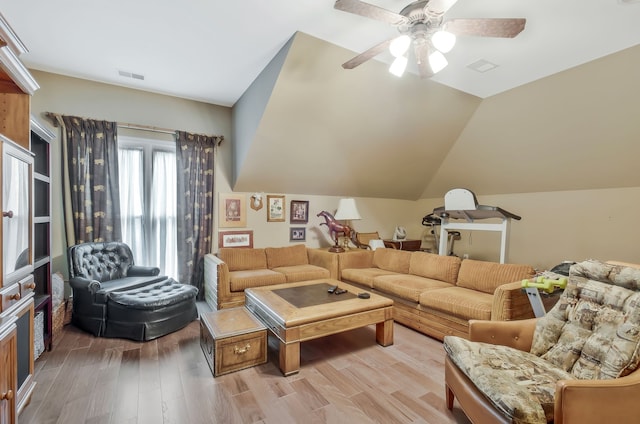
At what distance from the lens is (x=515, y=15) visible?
7.36ft

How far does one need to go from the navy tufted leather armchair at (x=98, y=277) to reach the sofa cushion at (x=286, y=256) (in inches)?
55.6

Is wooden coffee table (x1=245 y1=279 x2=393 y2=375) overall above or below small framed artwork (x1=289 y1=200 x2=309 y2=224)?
below

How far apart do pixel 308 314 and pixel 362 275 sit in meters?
1.68

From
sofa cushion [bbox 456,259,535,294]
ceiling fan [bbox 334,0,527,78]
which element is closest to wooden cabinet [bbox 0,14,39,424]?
ceiling fan [bbox 334,0,527,78]

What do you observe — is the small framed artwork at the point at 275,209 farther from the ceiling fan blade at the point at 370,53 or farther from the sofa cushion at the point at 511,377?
the sofa cushion at the point at 511,377

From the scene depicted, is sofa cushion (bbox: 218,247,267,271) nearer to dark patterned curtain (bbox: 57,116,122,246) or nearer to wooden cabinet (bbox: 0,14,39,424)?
dark patterned curtain (bbox: 57,116,122,246)

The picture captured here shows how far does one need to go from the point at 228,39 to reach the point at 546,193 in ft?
15.5

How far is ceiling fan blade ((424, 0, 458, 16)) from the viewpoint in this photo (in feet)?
5.42

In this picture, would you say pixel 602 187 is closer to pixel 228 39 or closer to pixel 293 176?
pixel 293 176

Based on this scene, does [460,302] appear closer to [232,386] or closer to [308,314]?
[308,314]

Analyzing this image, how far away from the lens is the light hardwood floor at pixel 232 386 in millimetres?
1807

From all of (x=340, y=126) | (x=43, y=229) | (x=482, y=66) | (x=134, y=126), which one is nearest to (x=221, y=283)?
(x=43, y=229)

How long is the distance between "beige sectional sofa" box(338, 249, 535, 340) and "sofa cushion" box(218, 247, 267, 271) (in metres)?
1.16

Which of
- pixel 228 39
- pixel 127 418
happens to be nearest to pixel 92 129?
pixel 228 39
